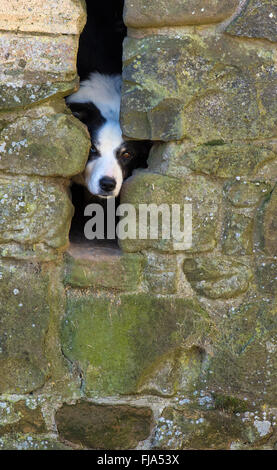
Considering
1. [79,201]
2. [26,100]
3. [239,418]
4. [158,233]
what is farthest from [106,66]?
[239,418]

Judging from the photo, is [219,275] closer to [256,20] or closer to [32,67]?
[256,20]

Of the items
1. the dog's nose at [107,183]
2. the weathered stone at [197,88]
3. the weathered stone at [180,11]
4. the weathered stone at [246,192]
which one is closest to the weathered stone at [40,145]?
the weathered stone at [197,88]

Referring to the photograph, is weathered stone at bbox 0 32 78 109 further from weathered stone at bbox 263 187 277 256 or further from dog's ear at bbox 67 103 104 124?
weathered stone at bbox 263 187 277 256

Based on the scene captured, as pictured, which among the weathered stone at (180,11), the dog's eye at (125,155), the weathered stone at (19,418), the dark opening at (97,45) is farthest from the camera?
the dark opening at (97,45)

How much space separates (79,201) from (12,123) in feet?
2.87

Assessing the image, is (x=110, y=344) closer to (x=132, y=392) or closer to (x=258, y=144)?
(x=132, y=392)

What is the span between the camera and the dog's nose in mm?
2672

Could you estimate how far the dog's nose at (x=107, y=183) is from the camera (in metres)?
2.67

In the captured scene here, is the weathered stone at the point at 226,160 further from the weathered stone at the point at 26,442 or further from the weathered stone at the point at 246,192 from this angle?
the weathered stone at the point at 26,442

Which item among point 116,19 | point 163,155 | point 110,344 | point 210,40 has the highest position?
point 116,19

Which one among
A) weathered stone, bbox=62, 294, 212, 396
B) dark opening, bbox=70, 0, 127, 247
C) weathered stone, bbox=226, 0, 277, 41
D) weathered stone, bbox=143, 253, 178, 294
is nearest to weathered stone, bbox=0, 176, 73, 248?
weathered stone, bbox=62, 294, 212, 396

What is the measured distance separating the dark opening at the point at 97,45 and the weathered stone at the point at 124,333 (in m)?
0.74

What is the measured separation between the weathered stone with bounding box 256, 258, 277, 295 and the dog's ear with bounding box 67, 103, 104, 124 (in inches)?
43.4

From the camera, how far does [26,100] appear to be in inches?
89.8
